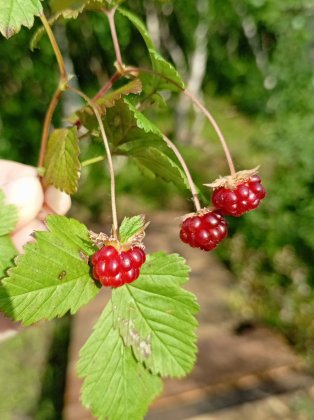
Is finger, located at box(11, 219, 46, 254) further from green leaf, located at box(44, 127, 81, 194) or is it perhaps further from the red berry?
the red berry

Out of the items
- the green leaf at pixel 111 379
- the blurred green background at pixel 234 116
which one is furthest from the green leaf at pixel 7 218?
the blurred green background at pixel 234 116

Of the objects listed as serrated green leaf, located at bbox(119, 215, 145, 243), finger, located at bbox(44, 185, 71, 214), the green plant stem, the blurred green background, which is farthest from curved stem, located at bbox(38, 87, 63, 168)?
the blurred green background

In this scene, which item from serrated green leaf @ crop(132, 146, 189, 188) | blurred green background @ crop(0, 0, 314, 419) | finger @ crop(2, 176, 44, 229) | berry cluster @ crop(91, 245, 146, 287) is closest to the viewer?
berry cluster @ crop(91, 245, 146, 287)

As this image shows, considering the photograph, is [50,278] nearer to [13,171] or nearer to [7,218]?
[7,218]

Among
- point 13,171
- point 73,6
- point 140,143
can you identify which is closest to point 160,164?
point 140,143

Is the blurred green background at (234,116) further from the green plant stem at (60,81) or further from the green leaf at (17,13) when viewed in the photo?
the green leaf at (17,13)
